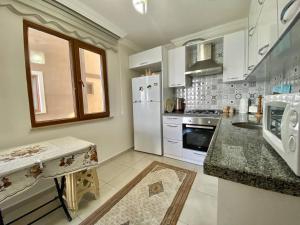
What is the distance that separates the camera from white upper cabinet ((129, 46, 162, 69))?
2.64 meters

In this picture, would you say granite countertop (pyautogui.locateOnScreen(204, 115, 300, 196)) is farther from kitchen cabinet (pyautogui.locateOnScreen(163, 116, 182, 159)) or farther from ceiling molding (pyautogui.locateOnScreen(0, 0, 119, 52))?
ceiling molding (pyautogui.locateOnScreen(0, 0, 119, 52))

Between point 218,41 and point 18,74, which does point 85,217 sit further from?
point 218,41

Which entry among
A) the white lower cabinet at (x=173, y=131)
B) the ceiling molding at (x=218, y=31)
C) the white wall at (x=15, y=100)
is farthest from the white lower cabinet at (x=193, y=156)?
the ceiling molding at (x=218, y=31)

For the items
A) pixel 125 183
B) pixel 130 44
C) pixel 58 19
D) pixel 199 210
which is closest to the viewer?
pixel 199 210

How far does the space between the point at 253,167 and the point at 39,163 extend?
4.41ft

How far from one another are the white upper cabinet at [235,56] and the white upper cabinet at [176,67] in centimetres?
70

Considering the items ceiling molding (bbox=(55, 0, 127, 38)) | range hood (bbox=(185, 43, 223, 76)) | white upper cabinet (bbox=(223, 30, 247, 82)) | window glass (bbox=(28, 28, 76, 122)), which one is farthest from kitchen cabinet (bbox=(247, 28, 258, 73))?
window glass (bbox=(28, 28, 76, 122))

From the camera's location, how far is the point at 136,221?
1.30 m

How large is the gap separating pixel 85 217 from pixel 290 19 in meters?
2.04

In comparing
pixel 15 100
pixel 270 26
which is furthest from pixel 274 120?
pixel 15 100

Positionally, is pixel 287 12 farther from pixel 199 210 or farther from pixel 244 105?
pixel 244 105

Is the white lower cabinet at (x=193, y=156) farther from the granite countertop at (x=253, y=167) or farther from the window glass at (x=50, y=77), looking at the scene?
the window glass at (x=50, y=77)

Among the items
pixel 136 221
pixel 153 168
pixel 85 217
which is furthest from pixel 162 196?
pixel 85 217

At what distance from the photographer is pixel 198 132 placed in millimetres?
2312
